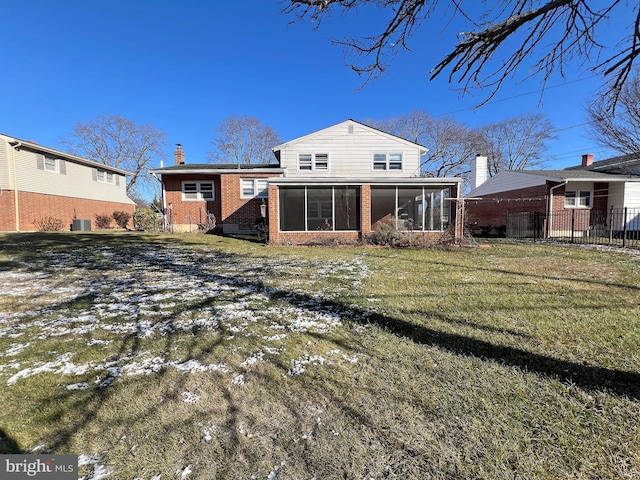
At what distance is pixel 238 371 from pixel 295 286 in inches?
126

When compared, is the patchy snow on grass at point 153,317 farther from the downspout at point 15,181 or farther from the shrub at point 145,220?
the shrub at point 145,220

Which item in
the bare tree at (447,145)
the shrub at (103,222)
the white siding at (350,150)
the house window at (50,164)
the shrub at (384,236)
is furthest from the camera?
the bare tree at (447,145)

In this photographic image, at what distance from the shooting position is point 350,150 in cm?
1798

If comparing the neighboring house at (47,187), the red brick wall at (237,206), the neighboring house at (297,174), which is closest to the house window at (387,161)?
the neighboring house at (297,174)

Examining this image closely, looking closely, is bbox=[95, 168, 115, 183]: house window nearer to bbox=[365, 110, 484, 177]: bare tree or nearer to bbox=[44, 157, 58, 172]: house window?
bbox=[44, 157, 58, 172]: house window

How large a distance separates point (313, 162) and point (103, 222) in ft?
51.7

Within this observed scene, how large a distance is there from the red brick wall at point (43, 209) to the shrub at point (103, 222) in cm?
30

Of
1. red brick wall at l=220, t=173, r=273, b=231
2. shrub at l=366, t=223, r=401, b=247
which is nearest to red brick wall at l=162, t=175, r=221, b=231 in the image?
red brick wall at l=220, t=173, r=273, b=231

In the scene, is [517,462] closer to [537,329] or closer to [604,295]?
[537,329]

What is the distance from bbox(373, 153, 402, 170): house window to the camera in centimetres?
1816

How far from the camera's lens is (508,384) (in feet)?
8.91

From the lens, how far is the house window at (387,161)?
715 inches

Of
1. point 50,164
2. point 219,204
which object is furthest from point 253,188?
point 50,164

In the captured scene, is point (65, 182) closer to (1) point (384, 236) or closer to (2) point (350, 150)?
(2) point (350, 150)
